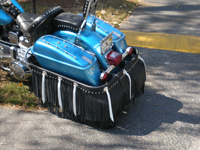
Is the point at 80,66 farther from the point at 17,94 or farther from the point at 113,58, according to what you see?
the point at 17,94

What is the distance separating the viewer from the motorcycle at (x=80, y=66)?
2570 mm

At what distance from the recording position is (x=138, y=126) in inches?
114

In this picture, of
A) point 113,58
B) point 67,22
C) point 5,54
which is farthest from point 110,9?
point 113,58

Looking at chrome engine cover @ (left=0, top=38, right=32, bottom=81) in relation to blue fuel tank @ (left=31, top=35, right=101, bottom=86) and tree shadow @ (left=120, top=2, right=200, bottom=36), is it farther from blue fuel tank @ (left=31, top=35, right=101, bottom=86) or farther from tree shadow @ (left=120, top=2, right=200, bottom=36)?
tree shadow @ (left=120, top=2, right=200, bottom=36)

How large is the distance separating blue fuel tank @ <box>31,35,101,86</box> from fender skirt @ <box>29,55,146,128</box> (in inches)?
3.3

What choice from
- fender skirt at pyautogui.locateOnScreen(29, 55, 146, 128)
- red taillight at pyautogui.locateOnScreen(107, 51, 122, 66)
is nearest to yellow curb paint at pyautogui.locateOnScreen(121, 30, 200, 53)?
fender skirt at pyautogui.locateOnScreen(29, 55, 146, 128)

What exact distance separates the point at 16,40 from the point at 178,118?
2.48 metres

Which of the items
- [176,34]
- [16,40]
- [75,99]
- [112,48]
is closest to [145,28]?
[176,34]

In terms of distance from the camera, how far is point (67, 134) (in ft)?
9.04

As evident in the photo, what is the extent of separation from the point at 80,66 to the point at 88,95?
0.32 metres

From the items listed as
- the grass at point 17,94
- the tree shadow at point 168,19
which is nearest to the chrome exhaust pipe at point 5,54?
the grass at point 17,94

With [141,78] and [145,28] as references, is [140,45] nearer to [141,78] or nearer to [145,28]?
[145,28]

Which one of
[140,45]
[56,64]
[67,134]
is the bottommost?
[67,134]

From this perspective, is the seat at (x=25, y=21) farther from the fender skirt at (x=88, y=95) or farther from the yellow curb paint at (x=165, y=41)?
the yellow curb paint at (x=165, y=41)
